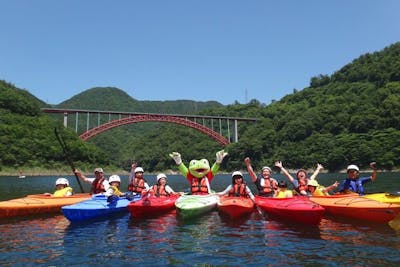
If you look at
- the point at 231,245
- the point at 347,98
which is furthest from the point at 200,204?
the point at 347,98

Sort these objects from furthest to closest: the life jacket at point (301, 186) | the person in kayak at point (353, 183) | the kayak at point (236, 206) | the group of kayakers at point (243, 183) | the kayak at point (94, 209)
Answer: the life jacket at point (301, 186), the group of kayakers at point (243, 183), the person in kayak at point (353, 183), the kayak at point (236, 206), the kayak at point (94, 209)

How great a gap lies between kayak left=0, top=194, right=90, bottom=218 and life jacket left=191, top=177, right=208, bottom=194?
12.6ft

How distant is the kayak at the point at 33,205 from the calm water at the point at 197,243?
52 centimetres

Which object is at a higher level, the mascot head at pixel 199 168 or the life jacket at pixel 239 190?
the mascot head at pixel 199 168

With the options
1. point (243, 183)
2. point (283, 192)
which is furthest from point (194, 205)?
point (283, 192)

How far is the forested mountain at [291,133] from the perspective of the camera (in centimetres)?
7125

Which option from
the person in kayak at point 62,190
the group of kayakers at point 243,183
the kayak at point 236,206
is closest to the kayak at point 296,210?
the kayak at point 236,206

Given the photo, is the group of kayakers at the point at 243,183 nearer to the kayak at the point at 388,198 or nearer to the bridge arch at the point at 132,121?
the kayak at the point at 388,198

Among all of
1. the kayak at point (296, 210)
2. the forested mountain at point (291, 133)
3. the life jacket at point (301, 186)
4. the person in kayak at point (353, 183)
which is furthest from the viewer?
the forested mountain at point (291, 133)

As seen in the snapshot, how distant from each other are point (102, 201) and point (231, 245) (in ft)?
17.9

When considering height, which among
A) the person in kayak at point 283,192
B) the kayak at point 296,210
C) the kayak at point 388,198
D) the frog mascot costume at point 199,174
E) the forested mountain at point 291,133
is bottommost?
the kayak at point 296,210

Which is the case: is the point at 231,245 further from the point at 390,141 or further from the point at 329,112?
the point at 329,112

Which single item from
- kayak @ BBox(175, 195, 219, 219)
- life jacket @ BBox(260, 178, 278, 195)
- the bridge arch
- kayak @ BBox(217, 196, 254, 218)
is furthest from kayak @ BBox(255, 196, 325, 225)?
the bridge arch

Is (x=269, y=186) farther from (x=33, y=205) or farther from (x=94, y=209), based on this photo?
(x=33, y=205)
